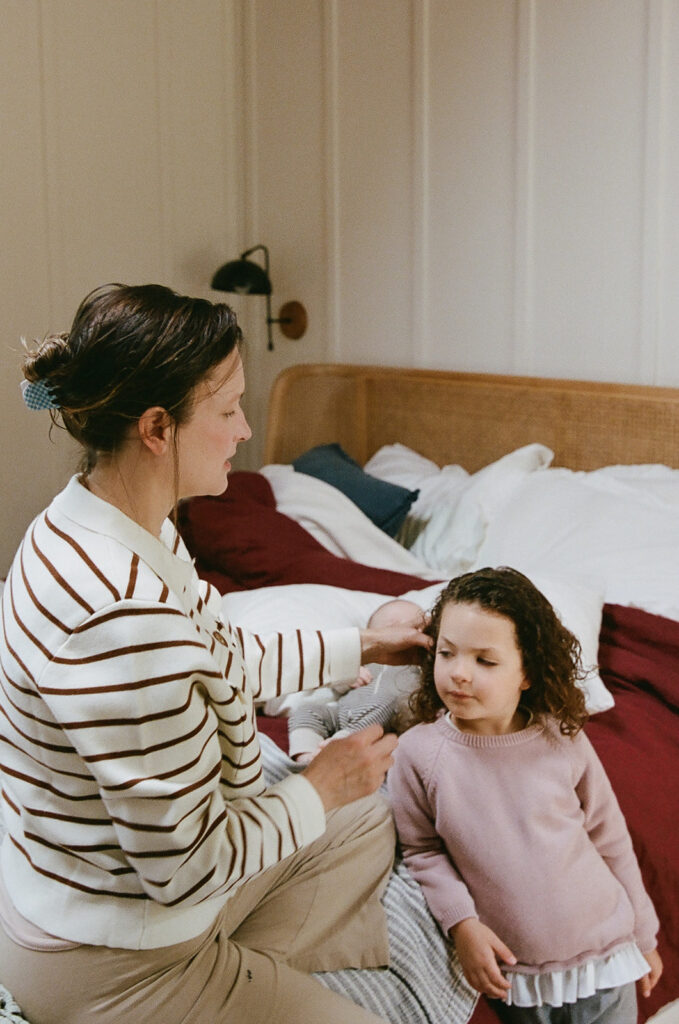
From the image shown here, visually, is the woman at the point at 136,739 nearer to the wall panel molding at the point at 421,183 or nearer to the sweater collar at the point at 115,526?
the sweater collar at the point at 115,526

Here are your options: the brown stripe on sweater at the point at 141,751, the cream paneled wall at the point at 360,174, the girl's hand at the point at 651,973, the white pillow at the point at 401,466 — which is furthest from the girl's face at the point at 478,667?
the white pillow at the point at 401,466

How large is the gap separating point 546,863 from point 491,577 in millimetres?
370

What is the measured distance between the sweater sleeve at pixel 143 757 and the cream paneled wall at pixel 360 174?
72.1 inches

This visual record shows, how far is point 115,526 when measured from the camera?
1075mm

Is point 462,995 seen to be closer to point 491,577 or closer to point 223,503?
point 491,577

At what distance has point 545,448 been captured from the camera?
8.92 ft

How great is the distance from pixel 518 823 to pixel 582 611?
0.61 meters

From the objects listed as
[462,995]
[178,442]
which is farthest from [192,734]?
[462,995]

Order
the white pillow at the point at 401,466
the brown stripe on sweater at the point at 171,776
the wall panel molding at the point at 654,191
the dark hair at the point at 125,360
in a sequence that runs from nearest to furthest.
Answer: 1. the brown stripe on sweater at the point at 171,776
2. the dark hair at the point at 125,360
3. the wall panel molding at the point at 654,191
4. the white pillow at the point at 401,466

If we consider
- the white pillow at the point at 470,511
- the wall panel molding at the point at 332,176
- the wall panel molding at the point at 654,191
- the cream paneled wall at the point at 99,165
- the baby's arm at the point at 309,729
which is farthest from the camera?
the wall panel molding at the point at 332,176

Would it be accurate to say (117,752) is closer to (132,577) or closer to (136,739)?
(136,739)

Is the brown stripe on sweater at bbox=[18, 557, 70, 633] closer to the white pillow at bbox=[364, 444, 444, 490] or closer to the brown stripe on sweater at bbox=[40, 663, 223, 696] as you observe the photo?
the brown stripe on sweater at bbox=[40, 663, 223, 696]

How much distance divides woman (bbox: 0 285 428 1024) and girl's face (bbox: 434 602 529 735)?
0.70 ft

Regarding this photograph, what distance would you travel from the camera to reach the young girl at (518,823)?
4.34 ft
